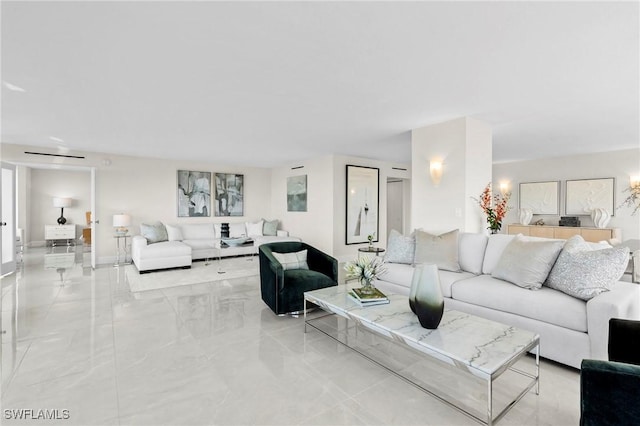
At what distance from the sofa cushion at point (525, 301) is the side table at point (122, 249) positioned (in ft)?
21.8

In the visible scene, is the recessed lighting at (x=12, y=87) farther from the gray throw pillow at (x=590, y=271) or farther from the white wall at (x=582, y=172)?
the white wall at (x=582, y=172)

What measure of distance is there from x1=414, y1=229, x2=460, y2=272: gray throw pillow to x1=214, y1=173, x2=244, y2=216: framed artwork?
588cm

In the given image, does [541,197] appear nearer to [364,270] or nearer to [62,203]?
[364,270]

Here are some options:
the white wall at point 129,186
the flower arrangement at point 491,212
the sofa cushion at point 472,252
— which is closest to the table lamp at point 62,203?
the white wall at point 129,186

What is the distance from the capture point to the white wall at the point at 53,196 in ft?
28.0

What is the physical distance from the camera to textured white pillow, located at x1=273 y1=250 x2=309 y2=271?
370cm

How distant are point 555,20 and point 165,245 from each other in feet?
20.8

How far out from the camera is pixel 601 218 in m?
6.00

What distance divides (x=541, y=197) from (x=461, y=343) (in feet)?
22.9

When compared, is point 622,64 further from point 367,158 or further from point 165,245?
point 165,245

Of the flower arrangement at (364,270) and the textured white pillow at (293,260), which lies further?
the textured white pillow at (293,260)

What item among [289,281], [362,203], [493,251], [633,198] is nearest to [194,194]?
[362,203]

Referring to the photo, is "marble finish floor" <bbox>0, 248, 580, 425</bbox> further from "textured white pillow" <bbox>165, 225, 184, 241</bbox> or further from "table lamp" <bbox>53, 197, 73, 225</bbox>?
"table lamp" <bbox>53, 197, 73, 225</bbox>

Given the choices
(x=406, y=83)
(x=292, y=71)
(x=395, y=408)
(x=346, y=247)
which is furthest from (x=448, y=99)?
(x=346, y=247)
